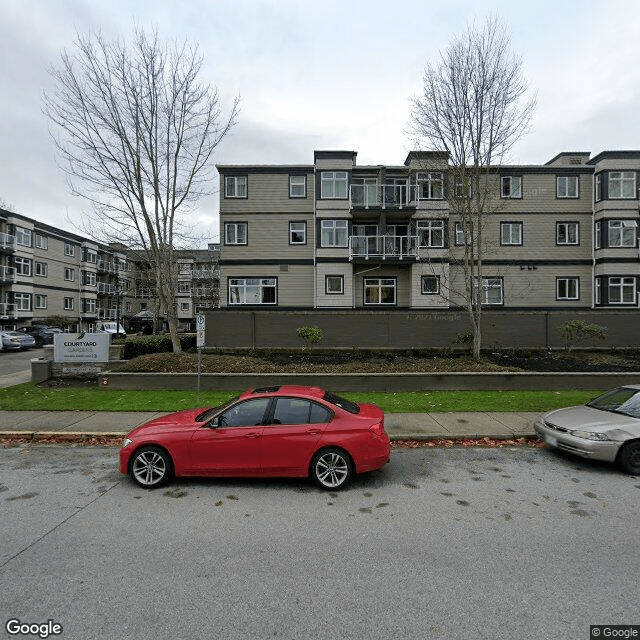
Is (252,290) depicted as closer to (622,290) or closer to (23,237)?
(622,290)

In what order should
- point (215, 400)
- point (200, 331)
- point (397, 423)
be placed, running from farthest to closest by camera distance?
point (215, 400), point (200, 331), point (397, 423)

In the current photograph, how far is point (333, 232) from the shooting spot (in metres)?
25.5

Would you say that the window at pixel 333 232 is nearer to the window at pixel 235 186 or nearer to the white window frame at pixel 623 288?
the window at pixel 235 186

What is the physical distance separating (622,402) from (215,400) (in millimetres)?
9216

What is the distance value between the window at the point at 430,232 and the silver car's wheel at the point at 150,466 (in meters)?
22.6

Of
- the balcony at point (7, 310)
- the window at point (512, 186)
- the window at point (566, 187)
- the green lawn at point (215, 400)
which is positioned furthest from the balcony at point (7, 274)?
the window at point (566, 187)

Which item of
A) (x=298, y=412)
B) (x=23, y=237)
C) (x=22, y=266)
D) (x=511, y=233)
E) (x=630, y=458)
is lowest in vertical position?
(x=630, y=458)

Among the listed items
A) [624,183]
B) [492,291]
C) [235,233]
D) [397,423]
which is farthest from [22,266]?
[624,183]

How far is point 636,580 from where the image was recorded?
3.37 m

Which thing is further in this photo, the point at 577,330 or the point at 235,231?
the point at 235,231

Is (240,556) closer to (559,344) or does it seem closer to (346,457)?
(346,457)

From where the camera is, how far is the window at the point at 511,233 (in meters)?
26.0

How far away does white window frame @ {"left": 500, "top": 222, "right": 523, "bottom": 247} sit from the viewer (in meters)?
25.9

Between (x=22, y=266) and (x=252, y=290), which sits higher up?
(x=22, y=266)
